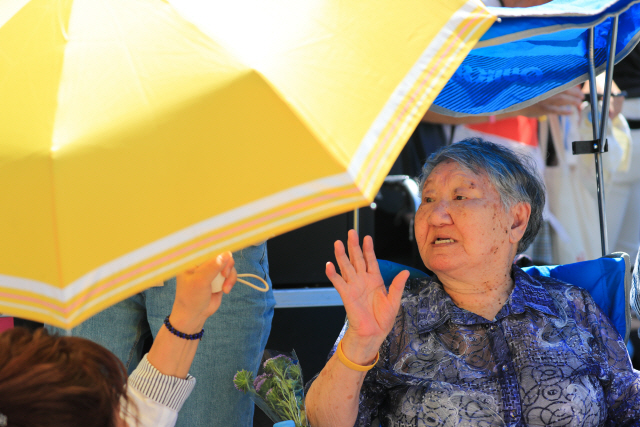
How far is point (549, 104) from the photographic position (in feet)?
10.6

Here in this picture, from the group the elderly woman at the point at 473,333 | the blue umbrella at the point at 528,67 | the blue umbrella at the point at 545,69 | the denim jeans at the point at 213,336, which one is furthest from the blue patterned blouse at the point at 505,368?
the blue umbrella at the point at 528,67

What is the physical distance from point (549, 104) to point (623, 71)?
1.29m

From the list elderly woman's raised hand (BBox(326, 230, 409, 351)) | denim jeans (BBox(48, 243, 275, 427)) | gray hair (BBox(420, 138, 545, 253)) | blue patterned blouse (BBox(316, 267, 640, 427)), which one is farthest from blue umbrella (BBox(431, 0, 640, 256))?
denim jeans (BBox(48, 243, 275, 427))

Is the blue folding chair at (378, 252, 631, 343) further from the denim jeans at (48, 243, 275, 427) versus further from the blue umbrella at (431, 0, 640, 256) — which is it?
the denim jeans at (48, 243, 275, 427)

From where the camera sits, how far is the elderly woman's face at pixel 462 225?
2055 mm

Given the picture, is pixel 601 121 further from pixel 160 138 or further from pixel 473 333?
pixel 160 138

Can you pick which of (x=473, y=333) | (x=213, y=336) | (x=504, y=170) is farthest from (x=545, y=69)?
(x=213, y=336)

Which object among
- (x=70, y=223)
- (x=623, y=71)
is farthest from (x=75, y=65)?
(x=623, y=71)

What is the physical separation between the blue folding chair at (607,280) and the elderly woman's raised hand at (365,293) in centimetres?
62

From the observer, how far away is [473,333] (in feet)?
6.65

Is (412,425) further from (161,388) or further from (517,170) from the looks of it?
(517,170)

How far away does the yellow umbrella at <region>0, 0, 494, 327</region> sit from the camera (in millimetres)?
1085

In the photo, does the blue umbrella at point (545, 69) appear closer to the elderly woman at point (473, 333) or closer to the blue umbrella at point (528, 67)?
the blue umbrella at point (528, 67)

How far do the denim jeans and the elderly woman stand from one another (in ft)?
1.16
